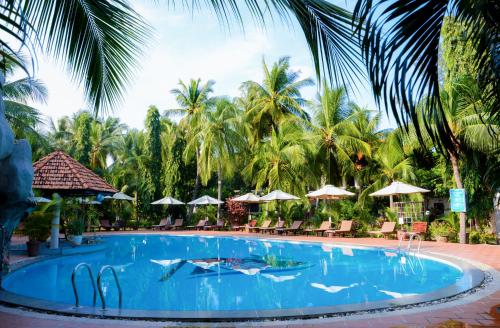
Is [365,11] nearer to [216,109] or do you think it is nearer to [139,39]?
[139,39]

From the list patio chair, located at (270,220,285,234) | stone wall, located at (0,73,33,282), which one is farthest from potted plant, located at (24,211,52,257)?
patio chair, located at (270,220,285,234)

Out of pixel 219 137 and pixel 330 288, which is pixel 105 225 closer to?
pixel 219 137

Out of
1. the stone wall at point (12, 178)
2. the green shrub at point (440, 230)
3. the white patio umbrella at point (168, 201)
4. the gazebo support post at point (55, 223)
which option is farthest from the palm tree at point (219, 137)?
the stone wall at point (12, 178)

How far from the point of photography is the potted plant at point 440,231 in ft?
52.9

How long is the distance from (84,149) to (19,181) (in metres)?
26.3

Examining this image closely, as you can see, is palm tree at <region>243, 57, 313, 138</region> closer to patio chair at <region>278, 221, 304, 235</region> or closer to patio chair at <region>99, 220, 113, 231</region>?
patio chair at <region>278, 221, 304, 235</region>

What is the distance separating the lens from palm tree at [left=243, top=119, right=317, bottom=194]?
24.2m

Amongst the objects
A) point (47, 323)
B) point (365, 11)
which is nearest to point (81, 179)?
point (47, 323)

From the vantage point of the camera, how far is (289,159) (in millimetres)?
24344

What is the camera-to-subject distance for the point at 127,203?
3080 cm

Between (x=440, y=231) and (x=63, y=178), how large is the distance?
1384cm

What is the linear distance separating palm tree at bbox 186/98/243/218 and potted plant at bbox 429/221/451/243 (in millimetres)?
13740

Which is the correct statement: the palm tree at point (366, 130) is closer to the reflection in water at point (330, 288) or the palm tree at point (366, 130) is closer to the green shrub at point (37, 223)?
the reflection in water at point (330, 288)

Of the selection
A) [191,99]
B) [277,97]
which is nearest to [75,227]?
[191,99]
